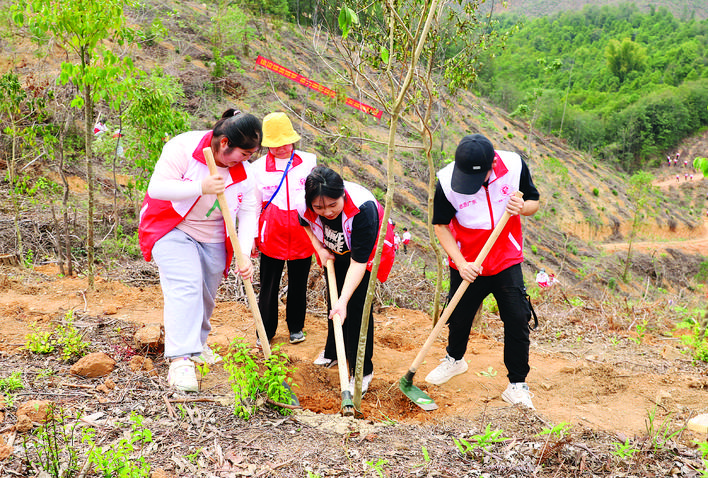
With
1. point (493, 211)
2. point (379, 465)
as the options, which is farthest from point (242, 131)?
point (379, 465)

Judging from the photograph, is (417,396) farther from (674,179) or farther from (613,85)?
(613,85)

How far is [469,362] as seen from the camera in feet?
14.0

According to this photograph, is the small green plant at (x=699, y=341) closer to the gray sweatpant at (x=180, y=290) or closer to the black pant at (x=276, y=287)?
the black pant at (x=276, y=287)

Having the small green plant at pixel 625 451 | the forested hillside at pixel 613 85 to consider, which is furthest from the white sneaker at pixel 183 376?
the forested hillside at pixel 613 85

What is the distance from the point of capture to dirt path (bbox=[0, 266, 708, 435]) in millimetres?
3357

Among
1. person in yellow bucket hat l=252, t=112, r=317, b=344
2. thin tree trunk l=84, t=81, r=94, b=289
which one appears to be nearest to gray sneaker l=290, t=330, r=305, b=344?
person in yellow bucket hat l=252, t=112, r=317, b=344

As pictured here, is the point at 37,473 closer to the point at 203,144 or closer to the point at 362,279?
the point at 203,144

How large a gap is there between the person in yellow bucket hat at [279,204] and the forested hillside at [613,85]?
33.5m

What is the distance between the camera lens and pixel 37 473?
2.01 metres

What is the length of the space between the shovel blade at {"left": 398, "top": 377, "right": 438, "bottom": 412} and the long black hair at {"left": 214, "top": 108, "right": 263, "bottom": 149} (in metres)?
1.85

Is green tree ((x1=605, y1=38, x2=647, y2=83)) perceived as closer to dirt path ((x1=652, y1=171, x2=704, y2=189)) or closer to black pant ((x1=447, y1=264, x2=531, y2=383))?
dirt path ((x1=652, y1=171, x2=704, y2=189))

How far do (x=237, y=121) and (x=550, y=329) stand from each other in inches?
167

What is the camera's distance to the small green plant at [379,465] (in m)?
2.23

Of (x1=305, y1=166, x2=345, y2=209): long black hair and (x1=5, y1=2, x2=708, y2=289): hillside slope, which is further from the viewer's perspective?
(x1=5, y1=2, x2=708, y2=289): hillside slope
